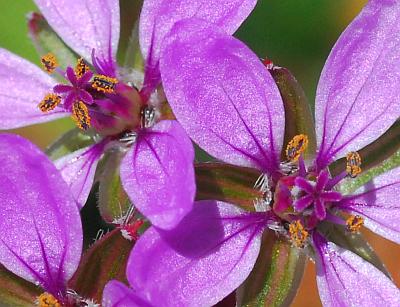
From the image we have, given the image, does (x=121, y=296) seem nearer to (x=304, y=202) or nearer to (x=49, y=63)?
(x=304, y=202)

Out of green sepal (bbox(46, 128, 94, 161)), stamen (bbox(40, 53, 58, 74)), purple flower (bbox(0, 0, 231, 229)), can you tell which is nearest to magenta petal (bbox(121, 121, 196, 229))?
purple flower (bbox(0, 0, 231, 229))

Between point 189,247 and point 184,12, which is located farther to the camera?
point 184,12

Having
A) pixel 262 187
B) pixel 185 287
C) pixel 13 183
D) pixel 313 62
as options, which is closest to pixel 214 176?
pixel 262 187

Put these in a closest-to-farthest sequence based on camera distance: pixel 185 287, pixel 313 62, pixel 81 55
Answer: pixel 185 287, pixel 81 55, pixel 313 62

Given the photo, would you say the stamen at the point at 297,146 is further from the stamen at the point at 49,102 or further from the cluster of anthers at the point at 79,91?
the stamen at the point at 49,102

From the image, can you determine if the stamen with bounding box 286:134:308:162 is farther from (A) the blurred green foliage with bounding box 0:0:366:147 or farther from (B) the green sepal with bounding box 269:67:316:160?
(A) the blurred green foliage with bounding box 0:0:366:147

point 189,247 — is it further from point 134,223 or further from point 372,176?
point 372,176

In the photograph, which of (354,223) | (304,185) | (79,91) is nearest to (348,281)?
(354,223)

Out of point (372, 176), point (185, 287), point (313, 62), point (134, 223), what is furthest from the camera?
point (313, 62)
